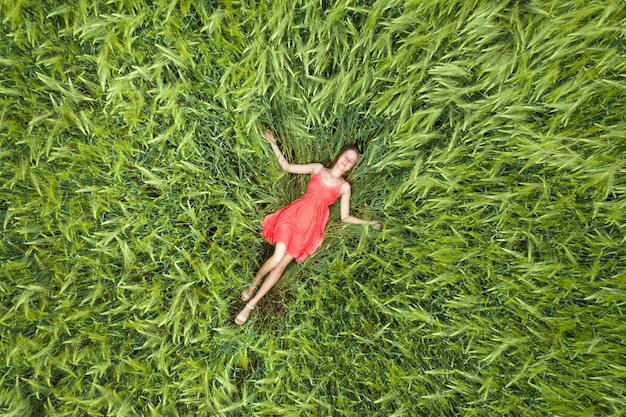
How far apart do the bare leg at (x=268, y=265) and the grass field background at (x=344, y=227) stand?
0.09m

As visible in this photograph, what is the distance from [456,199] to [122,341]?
5.41 ft

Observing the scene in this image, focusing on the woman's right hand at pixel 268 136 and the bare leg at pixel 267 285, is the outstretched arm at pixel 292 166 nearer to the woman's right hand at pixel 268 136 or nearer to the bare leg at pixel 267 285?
the woman's right hand at pixel 268 136

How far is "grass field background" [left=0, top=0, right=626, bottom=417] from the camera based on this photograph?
1455 mm

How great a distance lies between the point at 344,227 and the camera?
6.07 ft

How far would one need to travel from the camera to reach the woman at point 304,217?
172 cm

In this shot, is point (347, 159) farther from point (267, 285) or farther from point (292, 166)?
point (267, 285)

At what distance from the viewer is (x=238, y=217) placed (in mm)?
1729

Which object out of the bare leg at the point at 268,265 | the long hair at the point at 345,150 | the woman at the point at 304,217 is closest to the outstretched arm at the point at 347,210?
the woman at the point at 304,217

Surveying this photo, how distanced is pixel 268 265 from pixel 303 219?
283 mm

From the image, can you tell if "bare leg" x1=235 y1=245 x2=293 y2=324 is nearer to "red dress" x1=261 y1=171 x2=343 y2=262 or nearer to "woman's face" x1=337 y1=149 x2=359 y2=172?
"red dress" x1=261 y1=171 x2=343 y2=262

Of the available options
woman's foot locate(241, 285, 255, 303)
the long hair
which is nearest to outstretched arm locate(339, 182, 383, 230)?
the long hair

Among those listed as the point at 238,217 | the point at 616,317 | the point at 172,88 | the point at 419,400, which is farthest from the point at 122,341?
the point at 616,317

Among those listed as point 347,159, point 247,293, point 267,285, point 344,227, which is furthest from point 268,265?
point 347,159

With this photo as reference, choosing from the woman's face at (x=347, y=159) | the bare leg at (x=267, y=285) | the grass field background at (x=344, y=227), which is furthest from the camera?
the bare leg at (x=267, y=285)
